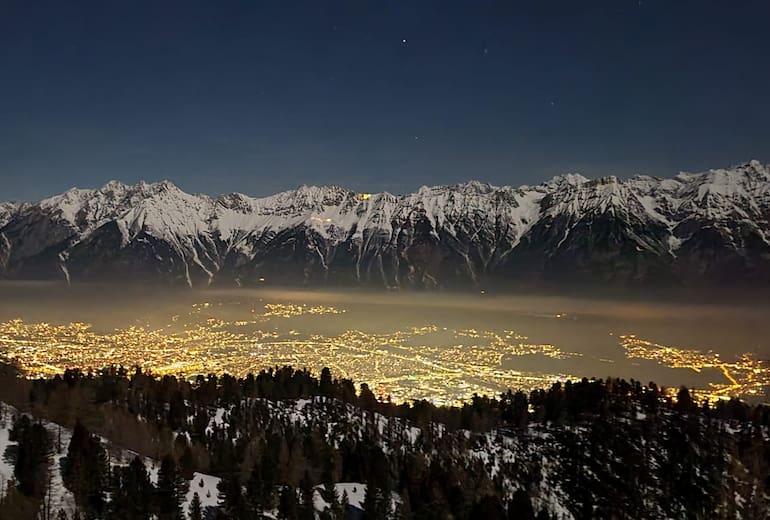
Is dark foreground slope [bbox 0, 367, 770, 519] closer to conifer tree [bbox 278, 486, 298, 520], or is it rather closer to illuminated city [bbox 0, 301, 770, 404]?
conifer tree [bbox 278, 486, 298, 520]

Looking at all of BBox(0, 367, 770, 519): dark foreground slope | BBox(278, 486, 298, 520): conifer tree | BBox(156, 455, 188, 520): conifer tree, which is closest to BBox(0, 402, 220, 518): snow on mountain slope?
BBox(0, 367, 770, 519): dark foreground slope

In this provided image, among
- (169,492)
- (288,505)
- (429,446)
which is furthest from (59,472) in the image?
(429,446)

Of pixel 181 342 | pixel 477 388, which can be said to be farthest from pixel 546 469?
pixel 181 342

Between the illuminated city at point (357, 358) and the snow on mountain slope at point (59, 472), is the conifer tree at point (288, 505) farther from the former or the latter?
the illuminated city at point (357, 358)

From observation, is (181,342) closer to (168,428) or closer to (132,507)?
(168,428)

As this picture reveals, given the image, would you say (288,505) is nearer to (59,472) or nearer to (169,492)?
(169,492)
